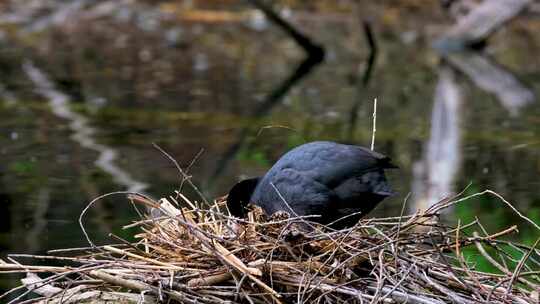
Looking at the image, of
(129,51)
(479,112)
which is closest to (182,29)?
(129,51)

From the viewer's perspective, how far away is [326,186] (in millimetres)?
4105

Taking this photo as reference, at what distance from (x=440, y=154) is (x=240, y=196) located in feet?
12.0

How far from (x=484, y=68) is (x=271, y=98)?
2.74 meters

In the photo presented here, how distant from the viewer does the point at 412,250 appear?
3617 mm

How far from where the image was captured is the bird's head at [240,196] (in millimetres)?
4098

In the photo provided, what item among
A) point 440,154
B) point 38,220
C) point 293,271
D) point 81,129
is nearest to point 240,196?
point 293,271

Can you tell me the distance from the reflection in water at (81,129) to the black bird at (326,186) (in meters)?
2.42

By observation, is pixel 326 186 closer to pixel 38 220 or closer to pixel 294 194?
pixel 294 194

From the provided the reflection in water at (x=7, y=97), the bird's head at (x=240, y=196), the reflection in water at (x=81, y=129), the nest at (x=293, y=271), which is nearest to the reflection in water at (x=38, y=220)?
the reflection in water at (x=81, y=129)

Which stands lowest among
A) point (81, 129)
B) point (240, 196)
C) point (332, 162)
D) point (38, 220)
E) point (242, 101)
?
point (242, 101)

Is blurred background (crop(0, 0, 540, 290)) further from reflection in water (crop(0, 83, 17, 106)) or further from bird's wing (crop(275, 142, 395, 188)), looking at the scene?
bird's wing (crop(275, 142, 395, 188))

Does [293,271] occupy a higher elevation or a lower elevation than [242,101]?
higher

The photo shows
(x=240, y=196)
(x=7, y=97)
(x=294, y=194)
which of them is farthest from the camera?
(x=7, y=97)

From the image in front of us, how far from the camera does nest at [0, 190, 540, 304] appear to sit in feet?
11.0
